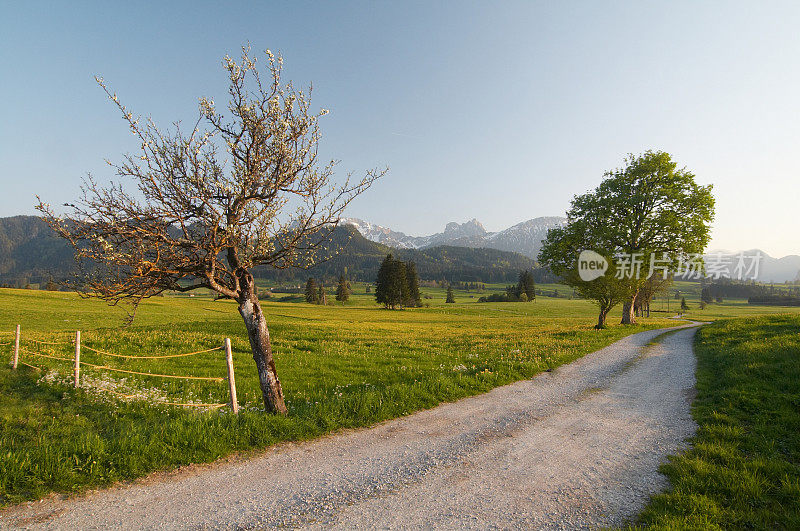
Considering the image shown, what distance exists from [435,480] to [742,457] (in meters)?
6.40

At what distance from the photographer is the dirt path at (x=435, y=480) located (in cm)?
565

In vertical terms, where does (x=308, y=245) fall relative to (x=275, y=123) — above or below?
below

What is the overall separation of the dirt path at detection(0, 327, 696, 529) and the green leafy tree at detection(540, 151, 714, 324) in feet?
87.7

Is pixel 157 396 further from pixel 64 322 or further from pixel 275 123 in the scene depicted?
pixel 64 322

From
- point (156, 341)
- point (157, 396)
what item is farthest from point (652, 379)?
point (156, 341)

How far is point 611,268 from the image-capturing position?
3262cm

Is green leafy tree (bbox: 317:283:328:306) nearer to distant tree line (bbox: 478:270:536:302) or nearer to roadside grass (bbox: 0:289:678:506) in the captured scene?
distant tree line (bbox: 478:270:536:302)

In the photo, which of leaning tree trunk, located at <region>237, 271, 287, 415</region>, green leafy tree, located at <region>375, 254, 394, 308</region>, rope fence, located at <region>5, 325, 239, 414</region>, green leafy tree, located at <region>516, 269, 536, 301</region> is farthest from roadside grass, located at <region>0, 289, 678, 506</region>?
green leafy tree, located at <region>516, 269, 536, 301</region>

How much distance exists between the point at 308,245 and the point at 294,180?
1.95 metres

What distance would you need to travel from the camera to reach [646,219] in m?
33.4

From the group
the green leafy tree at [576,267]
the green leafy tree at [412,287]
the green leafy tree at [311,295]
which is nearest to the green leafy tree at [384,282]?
the green leafy tree at [412,287]

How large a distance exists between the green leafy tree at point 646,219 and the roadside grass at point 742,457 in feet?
69.0

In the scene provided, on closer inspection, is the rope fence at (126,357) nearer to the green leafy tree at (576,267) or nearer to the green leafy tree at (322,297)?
the green leafy tree at (576,267)

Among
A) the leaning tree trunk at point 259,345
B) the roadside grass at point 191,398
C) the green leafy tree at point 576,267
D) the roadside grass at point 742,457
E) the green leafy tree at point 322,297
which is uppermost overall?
the green leafy tree at point 576,267
